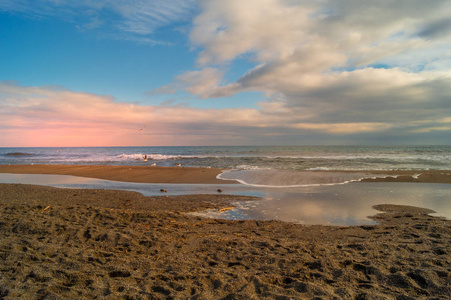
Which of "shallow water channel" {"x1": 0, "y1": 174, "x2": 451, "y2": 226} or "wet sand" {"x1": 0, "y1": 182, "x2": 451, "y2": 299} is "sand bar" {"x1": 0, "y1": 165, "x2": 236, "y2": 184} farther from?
"wet sand" {"x1": 0, "y1": 182, "x2": 451, "y2": 299}

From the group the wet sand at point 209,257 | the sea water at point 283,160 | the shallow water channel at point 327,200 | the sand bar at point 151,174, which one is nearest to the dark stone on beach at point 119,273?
the wet sand at point 209,257

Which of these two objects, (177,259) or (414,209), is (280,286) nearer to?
(177,259)

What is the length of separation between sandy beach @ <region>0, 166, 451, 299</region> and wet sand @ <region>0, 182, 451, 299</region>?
0.02 metres

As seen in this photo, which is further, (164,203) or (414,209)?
(164,203)

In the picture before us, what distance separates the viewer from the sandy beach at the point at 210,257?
11.2 ft

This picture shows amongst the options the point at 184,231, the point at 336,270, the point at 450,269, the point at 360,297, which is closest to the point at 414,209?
the point at 450,269

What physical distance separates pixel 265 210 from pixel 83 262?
19.4 feet

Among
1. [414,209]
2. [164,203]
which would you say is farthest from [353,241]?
[164,203]

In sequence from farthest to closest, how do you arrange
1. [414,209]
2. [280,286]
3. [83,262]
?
[414,209] < [83,262] < [280,286]

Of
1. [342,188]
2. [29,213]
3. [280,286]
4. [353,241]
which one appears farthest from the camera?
[342,188]

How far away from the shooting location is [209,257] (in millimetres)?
4652

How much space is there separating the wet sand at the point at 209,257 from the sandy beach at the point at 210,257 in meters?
0.02

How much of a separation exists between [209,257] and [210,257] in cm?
2

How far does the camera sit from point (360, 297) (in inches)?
129
